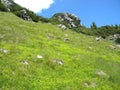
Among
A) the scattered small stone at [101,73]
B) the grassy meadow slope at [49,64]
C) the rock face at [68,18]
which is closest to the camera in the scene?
the grassy meadow slope at [49,64]

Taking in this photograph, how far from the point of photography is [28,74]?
3403 centimetres

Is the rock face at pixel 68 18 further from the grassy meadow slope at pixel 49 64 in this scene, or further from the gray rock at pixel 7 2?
the grassy meadow slope at pixel 49 64

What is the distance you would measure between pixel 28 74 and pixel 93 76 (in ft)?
32.0

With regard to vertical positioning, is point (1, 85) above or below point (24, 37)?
below

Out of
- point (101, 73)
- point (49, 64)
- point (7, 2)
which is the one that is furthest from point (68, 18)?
point (49, 64)

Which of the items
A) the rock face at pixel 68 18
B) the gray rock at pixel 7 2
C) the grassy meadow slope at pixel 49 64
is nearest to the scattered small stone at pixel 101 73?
the grassy meadow slope at pixel 49 64

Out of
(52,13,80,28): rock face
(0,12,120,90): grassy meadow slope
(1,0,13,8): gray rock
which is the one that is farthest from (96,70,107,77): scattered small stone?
(52,13,80,28): rock face

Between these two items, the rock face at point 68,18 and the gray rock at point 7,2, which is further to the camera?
the rock face at point 68,18

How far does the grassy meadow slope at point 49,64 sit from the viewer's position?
33.0 meters

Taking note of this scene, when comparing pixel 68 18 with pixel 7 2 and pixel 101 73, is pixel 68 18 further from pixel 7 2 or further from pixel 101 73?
pixel 101 73

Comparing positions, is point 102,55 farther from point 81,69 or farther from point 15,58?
point 15,58

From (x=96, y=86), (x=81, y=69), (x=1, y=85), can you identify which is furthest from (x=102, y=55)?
(x=1, y=85)

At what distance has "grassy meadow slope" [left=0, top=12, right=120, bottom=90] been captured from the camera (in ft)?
108

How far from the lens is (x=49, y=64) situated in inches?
1518
